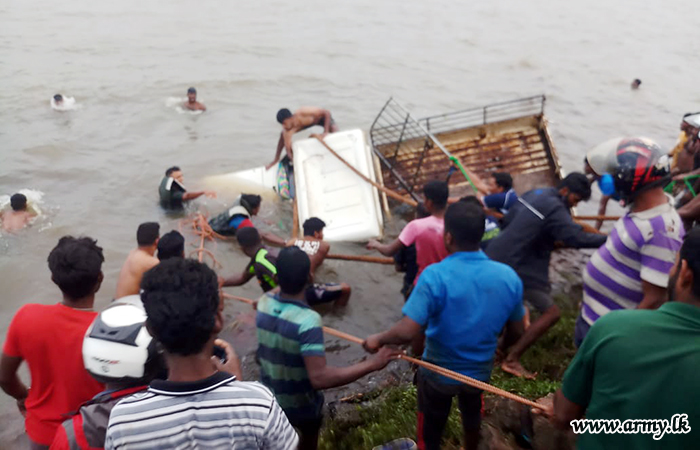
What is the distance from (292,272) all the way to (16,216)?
738cm

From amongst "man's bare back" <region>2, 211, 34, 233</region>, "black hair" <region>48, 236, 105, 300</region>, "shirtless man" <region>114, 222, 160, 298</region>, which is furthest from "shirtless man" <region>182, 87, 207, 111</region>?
"black hair" <region>48, 236, 105, 300</region>

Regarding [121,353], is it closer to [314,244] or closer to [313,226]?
[314,244]

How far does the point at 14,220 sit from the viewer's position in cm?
812

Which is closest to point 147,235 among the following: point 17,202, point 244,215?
point 244,215

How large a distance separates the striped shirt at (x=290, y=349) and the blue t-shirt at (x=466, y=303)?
0.58 meters

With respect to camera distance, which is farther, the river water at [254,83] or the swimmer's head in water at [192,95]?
the swimmer's head in water at [192,95]

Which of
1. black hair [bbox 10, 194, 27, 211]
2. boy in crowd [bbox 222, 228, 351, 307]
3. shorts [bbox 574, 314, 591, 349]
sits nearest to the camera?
shorts [bbox 574, 314, 591, 349]

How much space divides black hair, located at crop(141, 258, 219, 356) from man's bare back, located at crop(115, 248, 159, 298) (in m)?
2.94

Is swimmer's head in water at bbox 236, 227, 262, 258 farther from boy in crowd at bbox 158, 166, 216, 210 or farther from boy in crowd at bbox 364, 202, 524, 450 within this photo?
boy in crowd at bbox 158, 166, 216, 210

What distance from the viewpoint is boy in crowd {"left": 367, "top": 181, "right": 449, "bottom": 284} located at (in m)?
4.51


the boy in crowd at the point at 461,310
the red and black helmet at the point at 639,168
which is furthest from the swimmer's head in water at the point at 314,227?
→ the red and black helmet at the point at 639,168

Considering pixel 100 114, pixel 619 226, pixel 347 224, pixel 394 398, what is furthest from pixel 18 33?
pixel 619 226

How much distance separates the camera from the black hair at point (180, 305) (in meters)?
1.83

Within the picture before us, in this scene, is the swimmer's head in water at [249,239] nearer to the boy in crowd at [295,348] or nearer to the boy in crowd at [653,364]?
the boy in crowd at [295,348]
